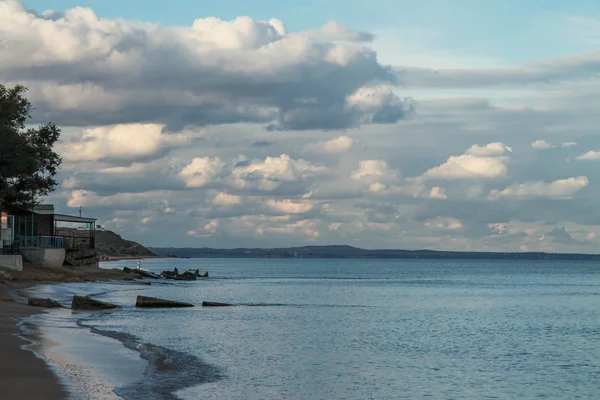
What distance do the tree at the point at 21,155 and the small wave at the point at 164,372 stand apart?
32677 mm

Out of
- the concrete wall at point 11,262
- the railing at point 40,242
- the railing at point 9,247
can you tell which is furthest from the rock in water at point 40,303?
the railing at point 40,242

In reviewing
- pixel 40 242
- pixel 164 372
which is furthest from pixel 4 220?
pixel 164 372

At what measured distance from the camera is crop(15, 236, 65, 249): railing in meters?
79.4

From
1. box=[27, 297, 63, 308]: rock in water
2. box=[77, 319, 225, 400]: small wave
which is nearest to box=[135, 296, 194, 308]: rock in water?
box=[27, 297, 63, 308]: rock in water

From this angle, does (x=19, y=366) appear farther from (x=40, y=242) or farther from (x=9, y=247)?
(x=40, y=242)

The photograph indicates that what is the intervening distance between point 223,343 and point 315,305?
91.7ft

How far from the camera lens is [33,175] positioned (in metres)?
66.4

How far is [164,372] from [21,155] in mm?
43038

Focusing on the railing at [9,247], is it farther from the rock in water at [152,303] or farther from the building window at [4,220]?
the rock in water at [152,303]

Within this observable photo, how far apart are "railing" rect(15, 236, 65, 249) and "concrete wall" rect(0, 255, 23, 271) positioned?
12283 mm

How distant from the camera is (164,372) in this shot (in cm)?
2358

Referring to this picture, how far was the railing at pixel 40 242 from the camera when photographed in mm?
79375

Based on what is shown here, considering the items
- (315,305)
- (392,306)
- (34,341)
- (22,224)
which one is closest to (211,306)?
(315,305)

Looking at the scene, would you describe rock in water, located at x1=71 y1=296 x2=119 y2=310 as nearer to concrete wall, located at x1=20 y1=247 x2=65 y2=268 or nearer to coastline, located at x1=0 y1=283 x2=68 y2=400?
coastline, located at x1=0 y1=283 x2=68 y2=400
